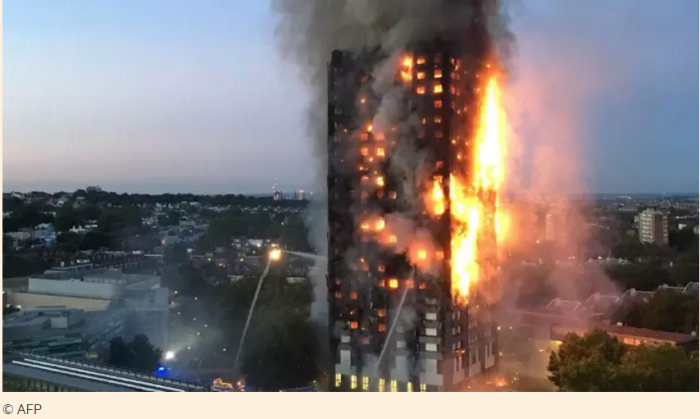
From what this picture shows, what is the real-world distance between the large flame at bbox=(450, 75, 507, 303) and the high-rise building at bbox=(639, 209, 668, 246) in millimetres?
4517

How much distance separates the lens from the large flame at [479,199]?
5449mm

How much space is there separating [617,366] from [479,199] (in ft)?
6.52

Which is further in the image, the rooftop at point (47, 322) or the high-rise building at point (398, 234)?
the rooftop at point (47, 322)

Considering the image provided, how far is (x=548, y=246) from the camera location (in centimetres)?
839

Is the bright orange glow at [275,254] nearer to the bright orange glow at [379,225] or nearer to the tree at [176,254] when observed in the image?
the tree at [176,254]

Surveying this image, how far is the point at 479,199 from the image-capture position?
576 cm

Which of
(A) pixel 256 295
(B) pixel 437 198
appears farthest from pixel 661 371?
(A) pixel 256 295

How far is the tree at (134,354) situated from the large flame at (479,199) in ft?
12.0

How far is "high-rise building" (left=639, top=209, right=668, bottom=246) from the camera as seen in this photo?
9430mm

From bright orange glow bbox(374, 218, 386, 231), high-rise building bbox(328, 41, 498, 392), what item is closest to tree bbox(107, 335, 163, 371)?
high-rise building bbox(328, 41, 498, 392)

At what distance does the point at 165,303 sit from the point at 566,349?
5193mm

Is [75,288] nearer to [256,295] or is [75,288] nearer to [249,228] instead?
[256,295]

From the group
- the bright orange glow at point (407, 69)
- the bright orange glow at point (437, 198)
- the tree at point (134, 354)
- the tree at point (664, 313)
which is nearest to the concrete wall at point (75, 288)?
the tree at point (134, 354)

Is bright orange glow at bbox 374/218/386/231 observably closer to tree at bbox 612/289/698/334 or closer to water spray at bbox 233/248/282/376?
water spray at bbox 233/248/282/376
